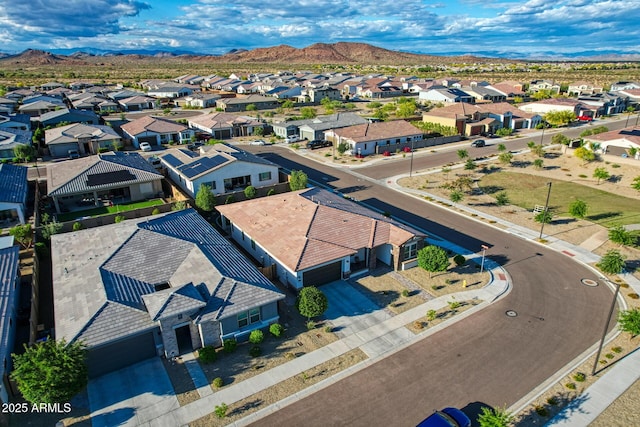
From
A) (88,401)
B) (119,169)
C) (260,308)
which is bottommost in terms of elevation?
(88,401)

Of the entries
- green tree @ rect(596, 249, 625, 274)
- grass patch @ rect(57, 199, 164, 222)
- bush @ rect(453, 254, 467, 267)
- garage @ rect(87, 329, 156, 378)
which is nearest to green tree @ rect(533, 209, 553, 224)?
green tree @ rect(596, 249, 625, 274)

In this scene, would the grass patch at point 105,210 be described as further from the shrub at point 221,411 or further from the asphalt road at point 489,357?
the asphalt road at point 489,357

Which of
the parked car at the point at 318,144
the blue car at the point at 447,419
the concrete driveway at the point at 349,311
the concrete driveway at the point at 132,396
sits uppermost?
the parked car at the point at 318,144

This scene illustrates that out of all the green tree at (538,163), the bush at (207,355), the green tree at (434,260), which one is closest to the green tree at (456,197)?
the green tree at (434,260)

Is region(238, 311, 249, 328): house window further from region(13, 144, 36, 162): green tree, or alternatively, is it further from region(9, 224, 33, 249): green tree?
region(13, 144, 36, 162): green tree

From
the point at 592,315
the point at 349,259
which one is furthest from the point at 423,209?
the point at 592,315

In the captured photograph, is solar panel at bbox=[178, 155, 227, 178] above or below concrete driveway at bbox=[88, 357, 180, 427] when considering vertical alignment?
above

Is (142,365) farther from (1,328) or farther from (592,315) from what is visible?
(592,315)
